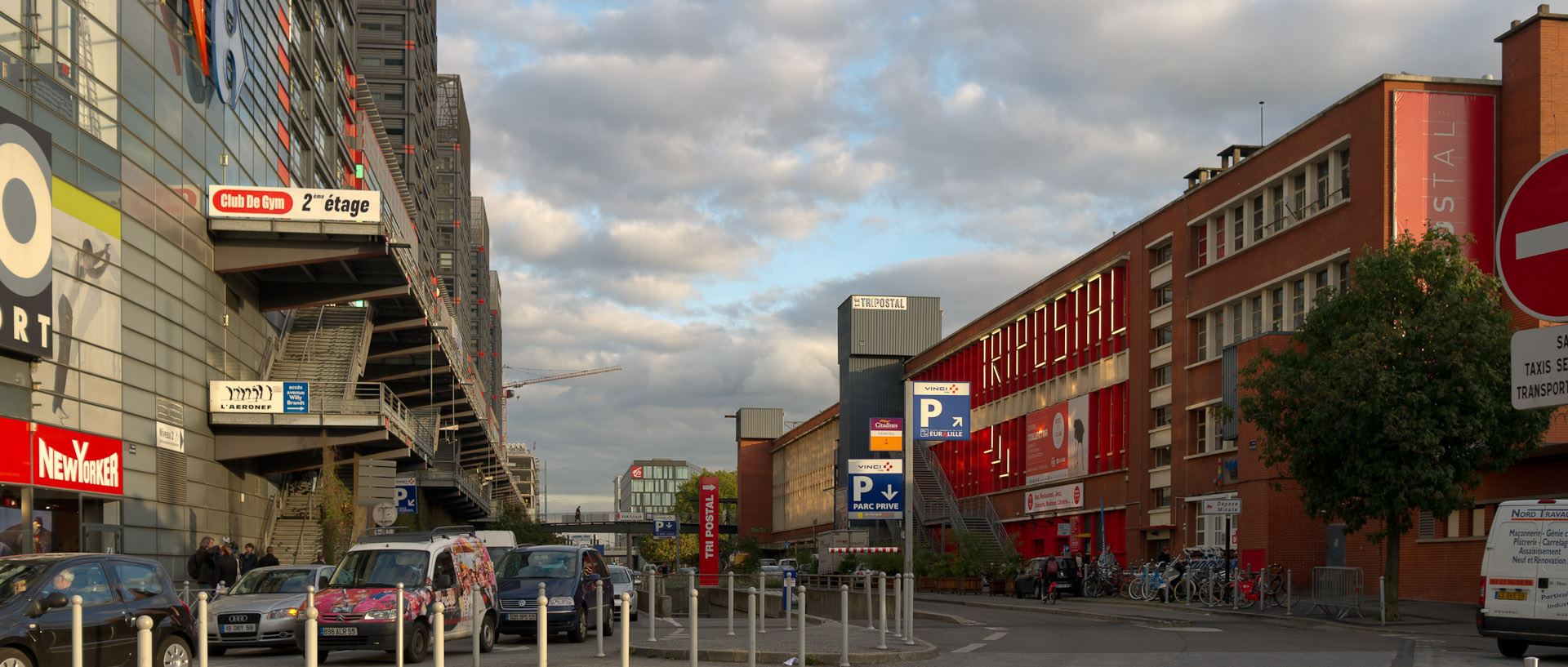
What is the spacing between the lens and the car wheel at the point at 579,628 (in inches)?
874

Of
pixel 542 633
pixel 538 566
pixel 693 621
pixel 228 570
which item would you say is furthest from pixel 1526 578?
pixel 228 570

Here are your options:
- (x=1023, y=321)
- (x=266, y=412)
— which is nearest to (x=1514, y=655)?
(x=266, y=412)

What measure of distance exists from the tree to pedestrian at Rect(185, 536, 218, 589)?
870 inches

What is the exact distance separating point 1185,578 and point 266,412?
24.1 m

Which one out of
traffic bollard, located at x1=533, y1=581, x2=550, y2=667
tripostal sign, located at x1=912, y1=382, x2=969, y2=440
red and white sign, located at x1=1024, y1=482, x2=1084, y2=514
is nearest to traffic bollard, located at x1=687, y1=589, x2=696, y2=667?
traffic bollard, located at x1=533, y1=581, x2=550, y2=667

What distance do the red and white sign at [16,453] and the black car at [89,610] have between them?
11.2 metres

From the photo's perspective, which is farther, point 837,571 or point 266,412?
point 837,571

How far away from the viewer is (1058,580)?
132ft

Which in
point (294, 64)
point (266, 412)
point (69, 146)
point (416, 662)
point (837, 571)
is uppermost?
point (294, 64)

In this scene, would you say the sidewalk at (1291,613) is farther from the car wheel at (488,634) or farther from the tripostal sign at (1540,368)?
the tripostal sign at (1540,368)

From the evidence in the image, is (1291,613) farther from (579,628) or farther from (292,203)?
(292,203)

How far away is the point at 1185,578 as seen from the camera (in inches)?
1393

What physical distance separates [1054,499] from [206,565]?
Result: 129ft

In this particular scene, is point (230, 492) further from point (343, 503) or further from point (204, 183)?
point (204, 183)
